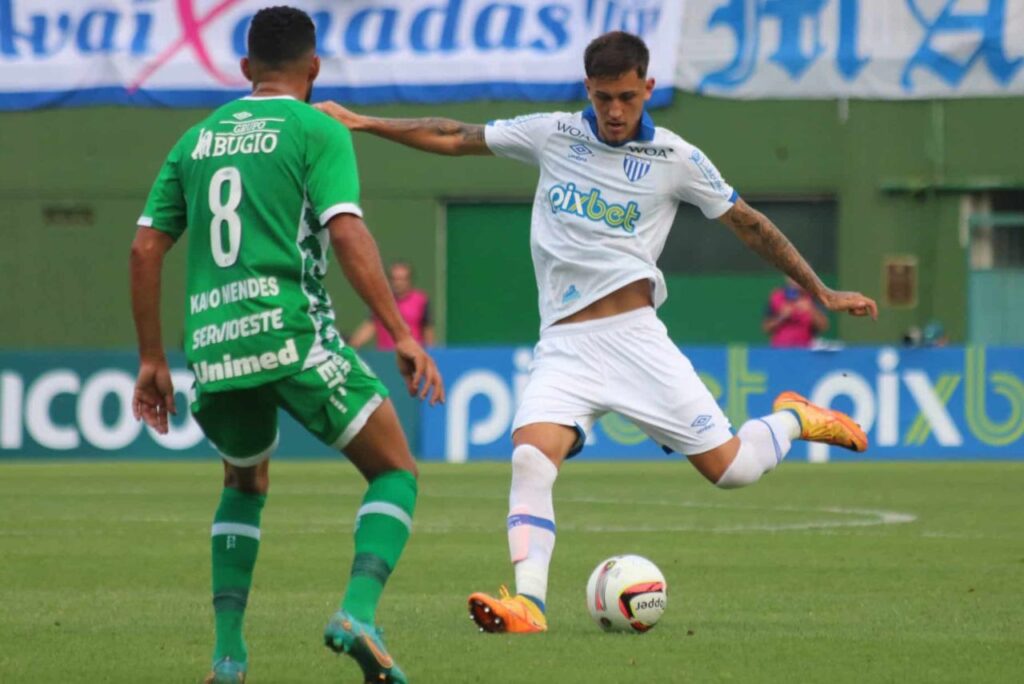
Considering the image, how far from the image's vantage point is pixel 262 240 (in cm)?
607

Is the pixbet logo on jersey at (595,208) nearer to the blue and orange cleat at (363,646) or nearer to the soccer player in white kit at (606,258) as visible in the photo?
the soccer player in white kit at (606,258)

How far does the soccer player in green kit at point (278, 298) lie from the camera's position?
5.99 metres

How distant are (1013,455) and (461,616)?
13.2 meters

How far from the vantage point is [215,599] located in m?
6.42

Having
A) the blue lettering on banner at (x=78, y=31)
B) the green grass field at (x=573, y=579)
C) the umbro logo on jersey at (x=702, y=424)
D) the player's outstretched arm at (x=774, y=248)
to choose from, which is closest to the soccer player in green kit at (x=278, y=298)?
the green grass field at (x=573, y=579)

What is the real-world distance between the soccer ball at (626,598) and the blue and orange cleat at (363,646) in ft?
6.76

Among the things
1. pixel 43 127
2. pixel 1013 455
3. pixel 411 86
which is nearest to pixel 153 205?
pixel 1013 455

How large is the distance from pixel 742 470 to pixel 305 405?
10.0 feet

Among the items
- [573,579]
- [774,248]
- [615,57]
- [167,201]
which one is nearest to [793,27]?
[573,579]

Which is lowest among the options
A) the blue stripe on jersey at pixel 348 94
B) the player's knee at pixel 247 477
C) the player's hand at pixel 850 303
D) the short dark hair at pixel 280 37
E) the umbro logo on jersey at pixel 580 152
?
the player's knee at pixel 247 477

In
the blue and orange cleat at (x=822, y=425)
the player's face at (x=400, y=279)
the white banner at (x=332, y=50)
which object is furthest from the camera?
the white banner at (x=332, y=50)

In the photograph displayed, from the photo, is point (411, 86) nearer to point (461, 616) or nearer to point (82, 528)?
point (82, 528)

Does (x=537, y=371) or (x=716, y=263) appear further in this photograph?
(x=716, y=263)

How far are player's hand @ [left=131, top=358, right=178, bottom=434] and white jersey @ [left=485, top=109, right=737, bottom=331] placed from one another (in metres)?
2.43
